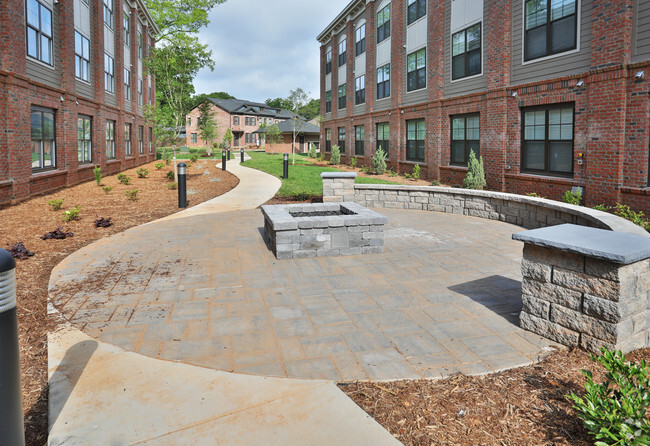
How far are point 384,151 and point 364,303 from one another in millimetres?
21166

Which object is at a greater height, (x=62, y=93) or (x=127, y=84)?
(x=127, y=84)

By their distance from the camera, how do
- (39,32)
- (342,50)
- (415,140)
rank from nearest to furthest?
(39,32) → (415,140) → (342,50)

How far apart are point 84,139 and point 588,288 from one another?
72.2ft

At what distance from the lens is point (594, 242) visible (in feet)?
13.6

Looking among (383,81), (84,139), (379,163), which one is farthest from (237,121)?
(84,139)

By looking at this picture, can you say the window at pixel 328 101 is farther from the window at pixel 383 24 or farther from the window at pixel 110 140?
the window at pixel 110 140

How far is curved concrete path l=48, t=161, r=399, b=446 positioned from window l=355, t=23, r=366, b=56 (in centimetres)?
2775


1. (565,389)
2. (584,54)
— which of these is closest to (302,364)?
(565,389)

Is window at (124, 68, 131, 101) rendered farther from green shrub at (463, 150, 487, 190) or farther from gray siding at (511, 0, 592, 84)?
gray siding at (511, 0, 592, 84)

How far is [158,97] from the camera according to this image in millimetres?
44812

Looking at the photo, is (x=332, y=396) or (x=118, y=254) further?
(x=118, y=254)

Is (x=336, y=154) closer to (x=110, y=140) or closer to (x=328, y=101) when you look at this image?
(x=328, y=101)

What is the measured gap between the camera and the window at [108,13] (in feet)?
80.3

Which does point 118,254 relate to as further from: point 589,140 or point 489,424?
point 589,140
